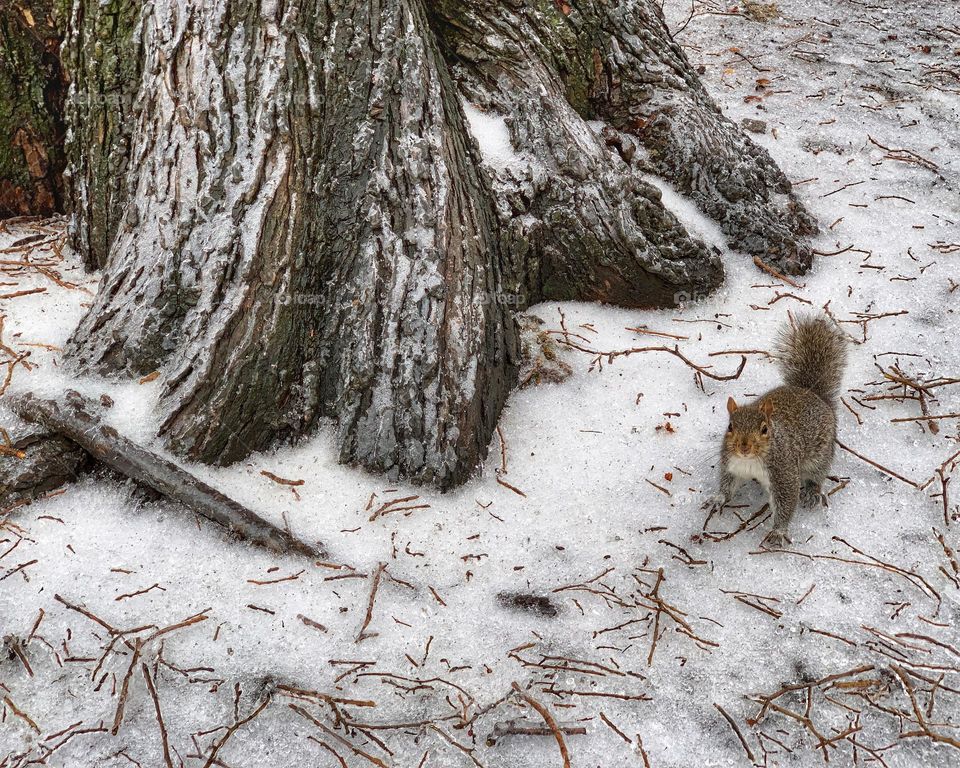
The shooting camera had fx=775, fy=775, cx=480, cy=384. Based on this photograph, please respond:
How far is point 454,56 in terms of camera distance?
131 inches

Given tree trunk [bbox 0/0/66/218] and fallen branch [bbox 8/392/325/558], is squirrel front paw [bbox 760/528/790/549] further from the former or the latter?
tree trunk [bbox 0/0/66/218]

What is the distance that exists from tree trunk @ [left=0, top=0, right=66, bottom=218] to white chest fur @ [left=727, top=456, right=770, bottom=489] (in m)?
3.12

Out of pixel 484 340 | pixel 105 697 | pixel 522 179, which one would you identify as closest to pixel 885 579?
pixel 484 340

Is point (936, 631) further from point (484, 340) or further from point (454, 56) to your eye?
point (454, 56)

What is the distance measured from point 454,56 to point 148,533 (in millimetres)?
2272

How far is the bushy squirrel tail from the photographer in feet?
9.77

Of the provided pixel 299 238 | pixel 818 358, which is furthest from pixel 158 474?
pixel 818 358

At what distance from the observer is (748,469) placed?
2707 millimetres

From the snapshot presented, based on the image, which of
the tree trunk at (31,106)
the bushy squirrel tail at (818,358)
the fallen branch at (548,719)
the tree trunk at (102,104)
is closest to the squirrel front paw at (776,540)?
the bushy squirrel tail at (818,358)

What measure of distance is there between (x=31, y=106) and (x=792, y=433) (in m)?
3.36

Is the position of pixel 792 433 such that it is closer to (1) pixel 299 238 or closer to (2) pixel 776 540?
(2) pixel 776 540

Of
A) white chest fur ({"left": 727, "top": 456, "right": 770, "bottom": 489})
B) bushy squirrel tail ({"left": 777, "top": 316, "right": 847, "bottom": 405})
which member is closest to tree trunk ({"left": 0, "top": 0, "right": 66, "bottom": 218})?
white chest fur ({"left": 727, "top": 456, "right": 770, "bottom": 489})

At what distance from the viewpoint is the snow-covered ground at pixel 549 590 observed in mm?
2016

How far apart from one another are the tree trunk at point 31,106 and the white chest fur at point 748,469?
10.2 feet
